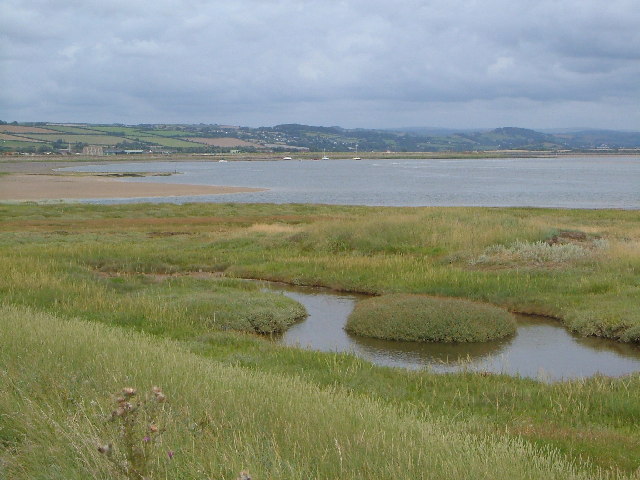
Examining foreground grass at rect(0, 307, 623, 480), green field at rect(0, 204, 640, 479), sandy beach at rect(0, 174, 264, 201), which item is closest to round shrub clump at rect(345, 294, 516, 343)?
green field at rect(0, 204, 640, 479)

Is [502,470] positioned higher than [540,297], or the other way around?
[502,470]

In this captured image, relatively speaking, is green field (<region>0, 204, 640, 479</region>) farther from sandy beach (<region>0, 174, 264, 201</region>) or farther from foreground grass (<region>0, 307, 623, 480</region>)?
sandy beach (<region>0, 174, 264, 201</region>)

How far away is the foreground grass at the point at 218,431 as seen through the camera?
5.45 m

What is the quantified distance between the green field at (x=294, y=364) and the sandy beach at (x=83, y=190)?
43.1 metres

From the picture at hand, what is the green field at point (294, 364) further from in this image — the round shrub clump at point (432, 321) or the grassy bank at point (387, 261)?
the round shrub clump at point (432, 321)

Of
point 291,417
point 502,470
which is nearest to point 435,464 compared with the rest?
point 502,470

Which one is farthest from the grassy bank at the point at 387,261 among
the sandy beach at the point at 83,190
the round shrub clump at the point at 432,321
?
the sandy beach at the point at 83,190

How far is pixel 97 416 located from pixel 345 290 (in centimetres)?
1660

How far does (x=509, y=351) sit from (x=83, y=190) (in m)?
73.0

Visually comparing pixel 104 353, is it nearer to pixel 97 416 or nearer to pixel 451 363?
pixel 97 416

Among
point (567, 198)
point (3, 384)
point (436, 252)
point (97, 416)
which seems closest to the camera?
point (97, 416)

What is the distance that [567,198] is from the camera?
251 feet

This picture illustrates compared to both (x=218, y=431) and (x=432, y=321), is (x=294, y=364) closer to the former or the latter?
(x=432, y=321)

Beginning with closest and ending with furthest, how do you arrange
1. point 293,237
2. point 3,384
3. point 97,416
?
point 97,416, point 3,384, point 293,237
